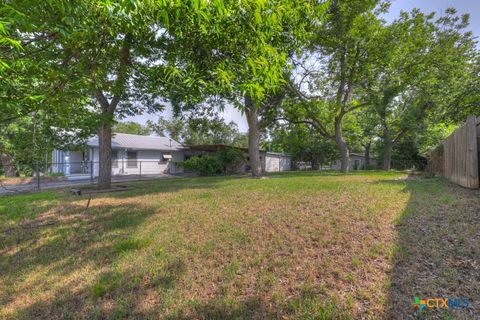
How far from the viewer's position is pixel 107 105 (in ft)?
28.6

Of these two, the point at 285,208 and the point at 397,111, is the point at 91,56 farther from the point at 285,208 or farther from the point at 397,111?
the point at 397,111

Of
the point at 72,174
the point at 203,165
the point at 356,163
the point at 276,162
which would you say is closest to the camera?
the point at 203,165

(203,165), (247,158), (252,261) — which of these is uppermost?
(247,158)

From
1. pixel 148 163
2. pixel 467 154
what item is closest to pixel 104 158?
pixel 467 154

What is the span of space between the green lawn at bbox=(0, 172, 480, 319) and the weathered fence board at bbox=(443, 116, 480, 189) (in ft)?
1.28

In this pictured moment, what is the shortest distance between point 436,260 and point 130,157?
21.8 m

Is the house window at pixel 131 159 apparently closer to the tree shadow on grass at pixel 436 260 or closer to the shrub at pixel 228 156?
the shrub at pixel 228 156

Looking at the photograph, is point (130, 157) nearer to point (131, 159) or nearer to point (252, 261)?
point (131, 159)

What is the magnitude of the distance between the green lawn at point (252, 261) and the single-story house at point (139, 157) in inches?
544

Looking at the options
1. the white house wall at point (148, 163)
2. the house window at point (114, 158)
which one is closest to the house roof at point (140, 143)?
the white house wall at point (148, 163)

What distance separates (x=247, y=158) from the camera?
21.4 metres

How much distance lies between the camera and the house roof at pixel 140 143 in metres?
19.4

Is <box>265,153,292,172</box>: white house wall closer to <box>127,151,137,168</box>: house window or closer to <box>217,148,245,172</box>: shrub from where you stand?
<box>217,148,245,172</box>: shrub

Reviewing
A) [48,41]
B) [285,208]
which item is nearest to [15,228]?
[48,41]
